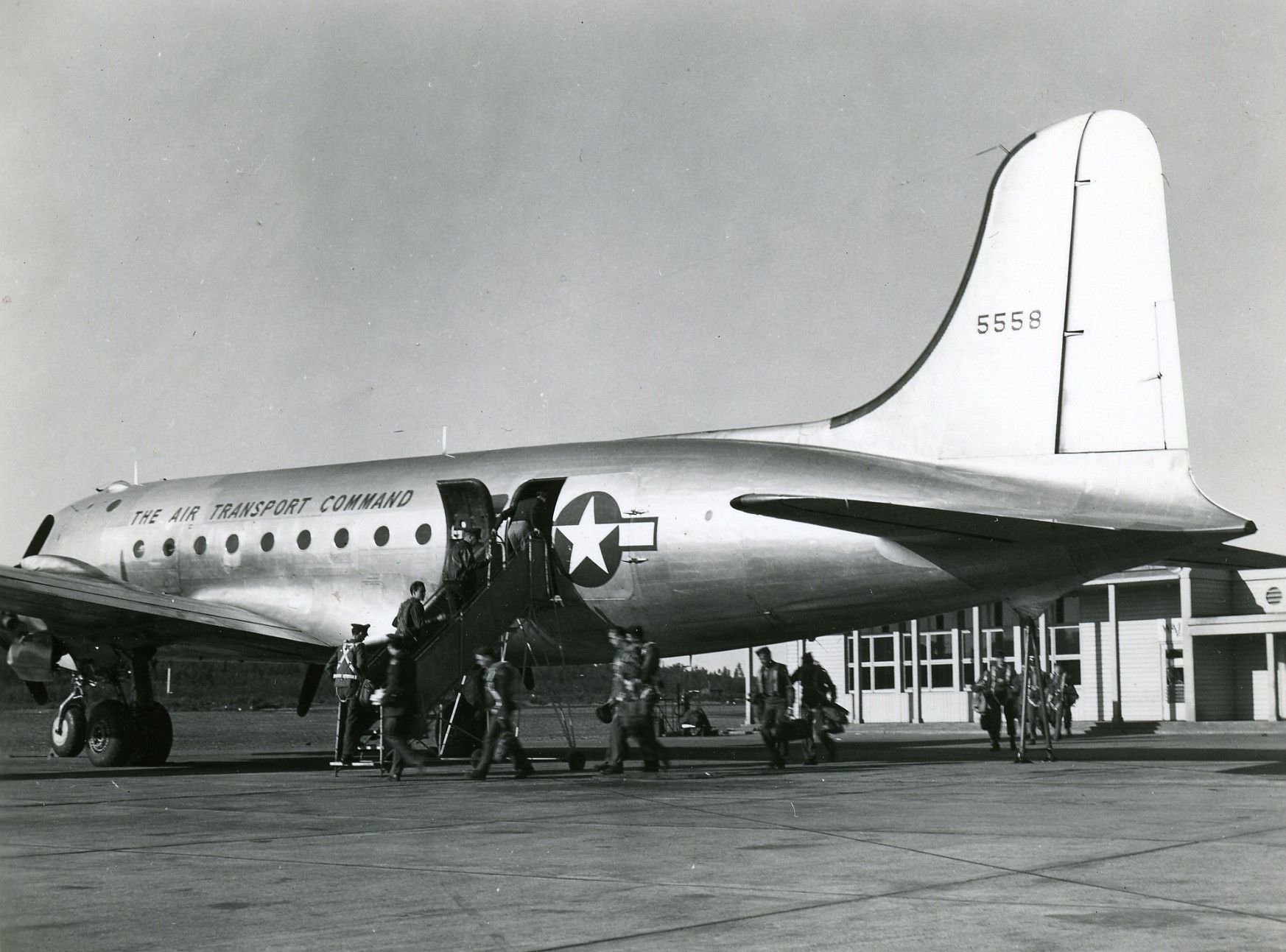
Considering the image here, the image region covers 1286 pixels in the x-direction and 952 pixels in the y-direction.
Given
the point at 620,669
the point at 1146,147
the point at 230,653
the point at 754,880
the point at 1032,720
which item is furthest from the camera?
the point at 1032,720

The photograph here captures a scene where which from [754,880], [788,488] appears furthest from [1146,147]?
[754,880]

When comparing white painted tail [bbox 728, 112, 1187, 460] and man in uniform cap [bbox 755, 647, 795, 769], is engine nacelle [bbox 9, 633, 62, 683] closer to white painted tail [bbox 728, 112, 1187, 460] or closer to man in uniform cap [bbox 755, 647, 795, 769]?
man in uniform cap [bbox 755, 647, 795, 769]

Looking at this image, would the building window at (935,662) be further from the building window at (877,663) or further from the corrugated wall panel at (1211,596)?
the corrugated wall panel at (1211,596)

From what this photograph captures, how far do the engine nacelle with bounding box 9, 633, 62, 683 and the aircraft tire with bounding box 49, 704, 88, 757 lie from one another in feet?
2.23

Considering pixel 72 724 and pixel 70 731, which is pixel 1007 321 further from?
pixel 70 731

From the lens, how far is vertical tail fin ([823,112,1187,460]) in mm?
15352

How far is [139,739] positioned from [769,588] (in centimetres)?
1041

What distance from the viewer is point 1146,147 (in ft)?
51.6

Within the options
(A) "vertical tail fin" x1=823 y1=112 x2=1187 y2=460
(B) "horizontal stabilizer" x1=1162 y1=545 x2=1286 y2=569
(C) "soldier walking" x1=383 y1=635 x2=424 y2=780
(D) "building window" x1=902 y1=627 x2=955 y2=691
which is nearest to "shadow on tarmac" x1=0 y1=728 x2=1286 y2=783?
(C) "soldier walking" x1=383 y1=635 x2=424 y2=780

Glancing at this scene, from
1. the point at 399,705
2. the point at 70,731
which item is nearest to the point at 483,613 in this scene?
the point at 399,705

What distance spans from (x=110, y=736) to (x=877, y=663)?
28393mm

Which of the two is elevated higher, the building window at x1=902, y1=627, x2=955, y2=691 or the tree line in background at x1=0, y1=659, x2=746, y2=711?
the building window at x1=902, y1=627, x2=955, y2=691

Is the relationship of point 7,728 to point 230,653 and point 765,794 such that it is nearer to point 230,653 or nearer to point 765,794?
point 765,794

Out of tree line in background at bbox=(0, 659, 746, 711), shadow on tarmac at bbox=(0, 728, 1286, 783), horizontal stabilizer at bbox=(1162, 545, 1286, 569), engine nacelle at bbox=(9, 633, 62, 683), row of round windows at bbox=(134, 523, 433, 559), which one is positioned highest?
row of round windows at bbox=(134, 523, 433, 559)
